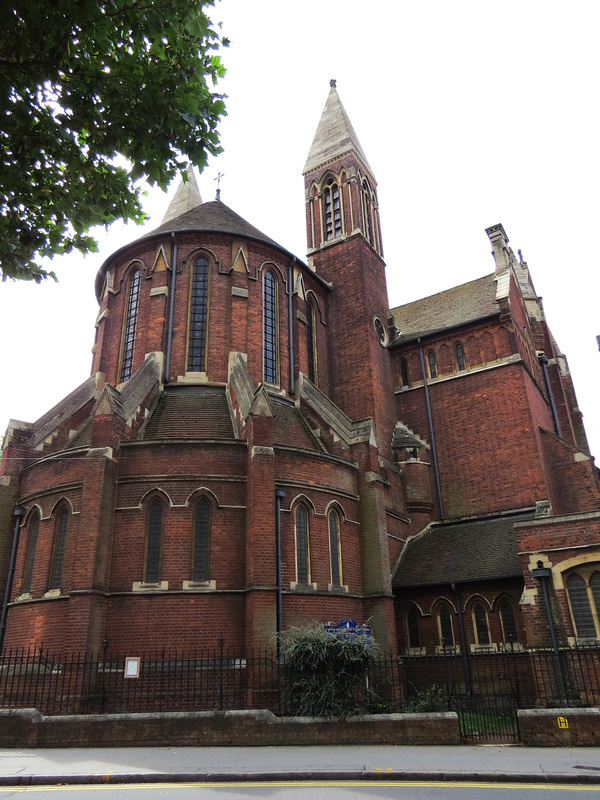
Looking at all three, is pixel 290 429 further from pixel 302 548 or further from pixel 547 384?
pixel 547 384

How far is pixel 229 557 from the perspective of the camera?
17.8 metres

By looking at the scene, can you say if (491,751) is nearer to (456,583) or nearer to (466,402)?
(456,583)

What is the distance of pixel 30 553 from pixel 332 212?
22.1m

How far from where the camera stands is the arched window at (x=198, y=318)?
76.6ft

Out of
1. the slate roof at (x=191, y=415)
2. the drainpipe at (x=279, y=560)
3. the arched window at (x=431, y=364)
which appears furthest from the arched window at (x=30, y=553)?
the arched window at (x=431, y=364)

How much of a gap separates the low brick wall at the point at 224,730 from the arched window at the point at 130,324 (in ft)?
44.2

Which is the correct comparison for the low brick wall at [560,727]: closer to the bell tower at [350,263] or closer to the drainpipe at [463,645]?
the drainpipe at [463,645]

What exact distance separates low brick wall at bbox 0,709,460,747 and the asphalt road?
10.2 feet

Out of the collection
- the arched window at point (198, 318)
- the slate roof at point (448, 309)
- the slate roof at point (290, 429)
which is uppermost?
the slate roof at point (448, 309)

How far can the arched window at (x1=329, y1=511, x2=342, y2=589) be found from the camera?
1960cm

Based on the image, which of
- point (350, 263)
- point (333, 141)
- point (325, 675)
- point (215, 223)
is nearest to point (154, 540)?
point (325, 675)

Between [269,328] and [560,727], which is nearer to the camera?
[560,727]

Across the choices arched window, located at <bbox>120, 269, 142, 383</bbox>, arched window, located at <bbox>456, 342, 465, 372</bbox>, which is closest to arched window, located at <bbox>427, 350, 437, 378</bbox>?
arched window, located at <bbox>456, 342, 465, 372</bbox>

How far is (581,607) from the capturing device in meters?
17.4
